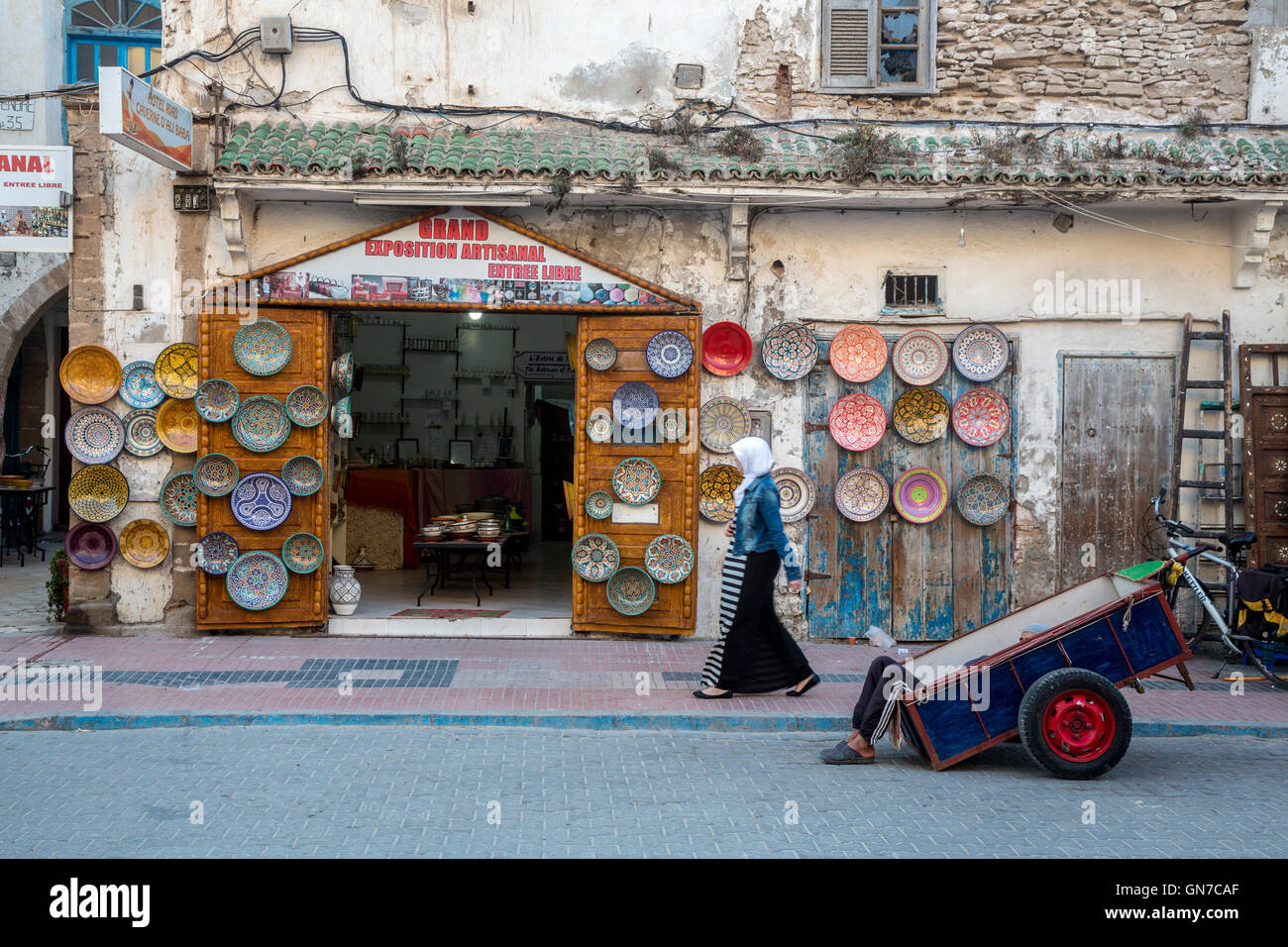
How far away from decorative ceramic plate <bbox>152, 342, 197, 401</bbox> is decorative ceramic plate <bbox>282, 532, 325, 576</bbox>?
166cm

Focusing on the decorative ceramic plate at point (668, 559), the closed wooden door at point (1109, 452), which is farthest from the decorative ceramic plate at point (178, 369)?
the closed wooden door at point (1109, 452)

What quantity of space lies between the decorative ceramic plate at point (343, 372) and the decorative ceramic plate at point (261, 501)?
3.90 ft

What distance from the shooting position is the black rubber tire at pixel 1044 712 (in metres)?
6.35

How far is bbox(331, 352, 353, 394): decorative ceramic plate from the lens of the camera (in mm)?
10852

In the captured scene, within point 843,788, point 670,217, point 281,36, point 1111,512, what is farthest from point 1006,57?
point 843,788

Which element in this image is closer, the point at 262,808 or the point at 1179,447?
the point at 262,808

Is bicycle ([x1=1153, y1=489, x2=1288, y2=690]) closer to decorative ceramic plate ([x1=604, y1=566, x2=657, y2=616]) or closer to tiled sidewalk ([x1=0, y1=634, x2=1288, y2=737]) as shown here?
tiled sidewalk ([x1=0, y1=634, x2=1288, y2=737])

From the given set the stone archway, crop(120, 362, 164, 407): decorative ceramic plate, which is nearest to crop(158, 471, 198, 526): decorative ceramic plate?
crop(120, 362, 164, 407): decorative ceramic plate

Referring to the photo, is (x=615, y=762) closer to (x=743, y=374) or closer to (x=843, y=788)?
(x=843, y=788)

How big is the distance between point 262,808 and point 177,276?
6.27 metres

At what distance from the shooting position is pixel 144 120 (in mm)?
8977

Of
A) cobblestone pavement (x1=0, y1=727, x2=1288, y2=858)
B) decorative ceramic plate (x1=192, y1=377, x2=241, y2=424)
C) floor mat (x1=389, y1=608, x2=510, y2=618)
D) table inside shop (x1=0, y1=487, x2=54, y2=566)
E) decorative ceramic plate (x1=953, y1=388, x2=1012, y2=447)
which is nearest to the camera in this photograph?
cobblestone pavement (x1=0, y1=727, x2=1288, y2=858)

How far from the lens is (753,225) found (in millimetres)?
10609

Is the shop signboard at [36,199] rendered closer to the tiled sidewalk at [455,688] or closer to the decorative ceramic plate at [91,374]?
the decorative ceramic plate at [91,374]
